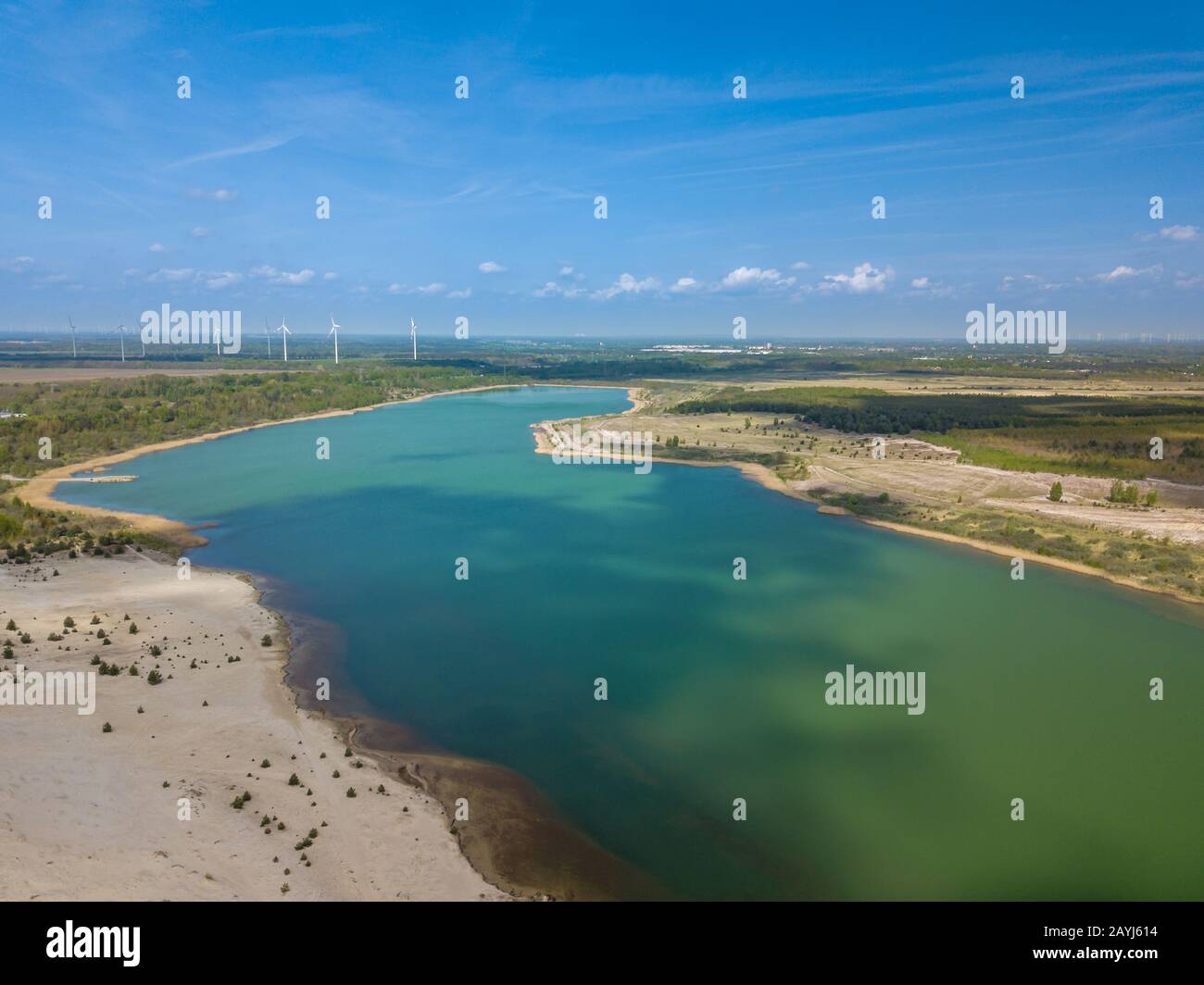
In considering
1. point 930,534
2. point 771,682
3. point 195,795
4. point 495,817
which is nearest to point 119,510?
point 195,795

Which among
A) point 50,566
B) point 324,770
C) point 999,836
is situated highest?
point 50,566

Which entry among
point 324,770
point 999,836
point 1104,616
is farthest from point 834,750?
point 1104,616

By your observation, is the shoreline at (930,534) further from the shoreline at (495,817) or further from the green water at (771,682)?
the shoreline at (495,817)

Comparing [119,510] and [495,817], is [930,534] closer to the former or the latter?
[495,817]

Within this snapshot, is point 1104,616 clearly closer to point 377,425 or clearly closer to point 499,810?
point 499,810

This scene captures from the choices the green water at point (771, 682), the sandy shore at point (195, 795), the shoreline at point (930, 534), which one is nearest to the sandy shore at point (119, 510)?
the green water at point (771, 682)

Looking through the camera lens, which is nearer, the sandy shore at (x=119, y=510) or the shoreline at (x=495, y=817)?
the shoreline at (x=495, y=817)
